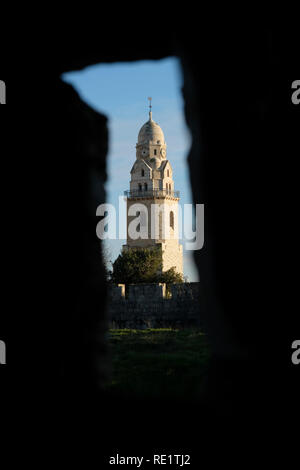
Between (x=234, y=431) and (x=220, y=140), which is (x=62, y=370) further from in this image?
(x=220, y=140)

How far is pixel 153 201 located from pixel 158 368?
67.9 metres

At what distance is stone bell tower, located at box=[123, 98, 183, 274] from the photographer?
73.6m

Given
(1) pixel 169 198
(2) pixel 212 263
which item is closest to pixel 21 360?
(2) pixel 212 263

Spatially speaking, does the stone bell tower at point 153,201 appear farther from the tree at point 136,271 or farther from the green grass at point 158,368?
the green grass at point 158,368

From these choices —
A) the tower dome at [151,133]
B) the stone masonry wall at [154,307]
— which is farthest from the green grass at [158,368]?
the tower dome at [151,133]

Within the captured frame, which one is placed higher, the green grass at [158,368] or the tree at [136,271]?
the tree at [136,271]

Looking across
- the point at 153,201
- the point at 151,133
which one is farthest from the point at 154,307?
the point at 151,133

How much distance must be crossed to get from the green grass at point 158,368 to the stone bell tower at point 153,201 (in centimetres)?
6245

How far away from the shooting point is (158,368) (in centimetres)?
688

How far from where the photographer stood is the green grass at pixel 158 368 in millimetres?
5324

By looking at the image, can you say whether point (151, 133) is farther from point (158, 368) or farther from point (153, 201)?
point (158, 368)

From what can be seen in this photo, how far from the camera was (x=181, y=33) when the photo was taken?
4035 mm

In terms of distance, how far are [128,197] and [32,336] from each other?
71.1 m
